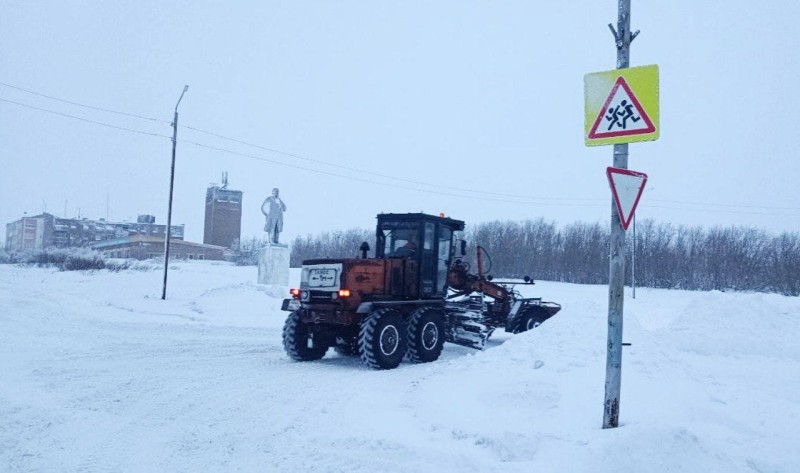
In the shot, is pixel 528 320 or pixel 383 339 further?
pixel 528 320

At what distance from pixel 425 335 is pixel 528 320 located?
154 inches

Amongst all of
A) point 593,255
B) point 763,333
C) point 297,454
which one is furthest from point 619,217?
point 593,255

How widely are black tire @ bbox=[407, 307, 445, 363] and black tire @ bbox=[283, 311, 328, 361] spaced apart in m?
1.98

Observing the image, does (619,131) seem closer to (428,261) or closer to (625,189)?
(625,189)

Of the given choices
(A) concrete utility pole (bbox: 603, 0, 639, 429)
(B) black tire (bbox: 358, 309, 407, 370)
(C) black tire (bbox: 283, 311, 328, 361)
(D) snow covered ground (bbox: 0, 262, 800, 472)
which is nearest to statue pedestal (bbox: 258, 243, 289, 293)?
(D) snow covered ground (bbox: 0, 262, 800, 472)

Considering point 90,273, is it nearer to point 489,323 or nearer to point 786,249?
point 489,323

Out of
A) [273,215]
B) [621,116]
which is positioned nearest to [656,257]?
[273,215]

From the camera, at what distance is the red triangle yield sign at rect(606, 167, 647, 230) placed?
5750mm

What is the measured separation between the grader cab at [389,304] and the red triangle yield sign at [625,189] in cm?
621

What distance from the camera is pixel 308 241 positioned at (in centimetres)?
7950

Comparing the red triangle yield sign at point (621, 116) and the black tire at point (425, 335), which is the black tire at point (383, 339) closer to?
the black tire at point (425, 335)

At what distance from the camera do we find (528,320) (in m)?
15.1

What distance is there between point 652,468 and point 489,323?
33.6 feet

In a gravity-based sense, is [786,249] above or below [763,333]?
above
